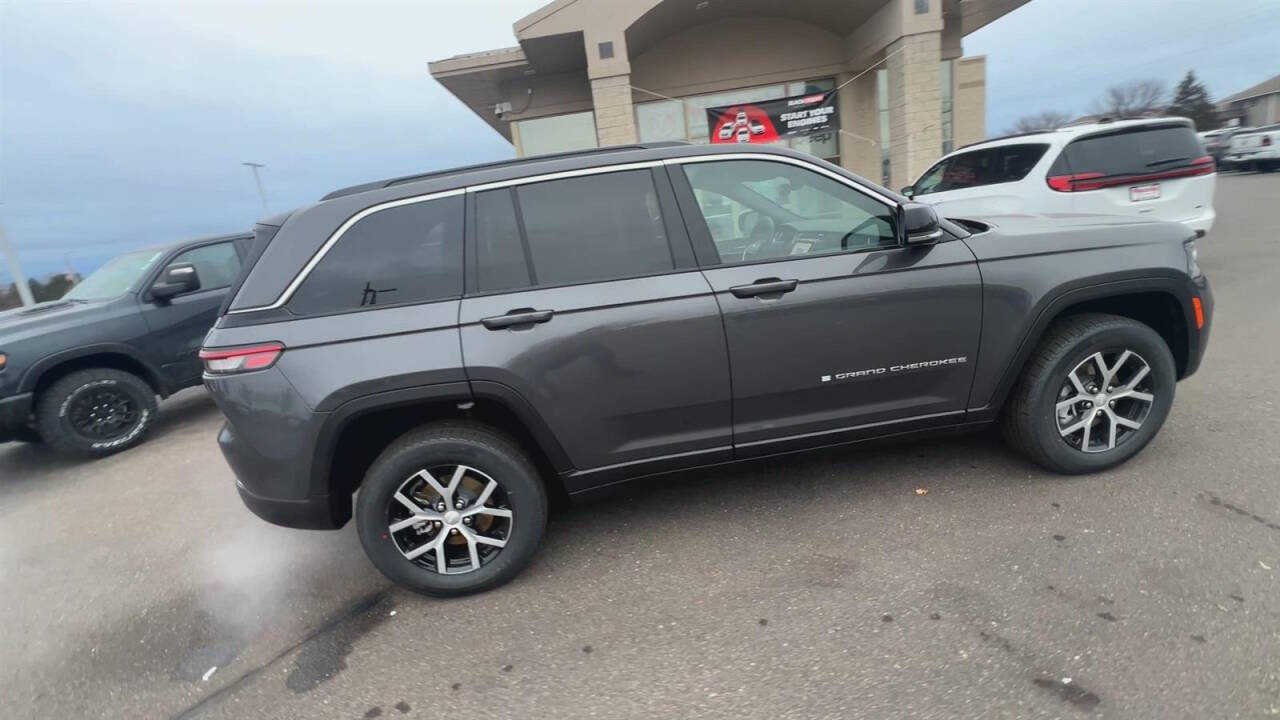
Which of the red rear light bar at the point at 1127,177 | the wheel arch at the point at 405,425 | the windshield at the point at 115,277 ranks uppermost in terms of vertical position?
the windshield at the point at 115,277

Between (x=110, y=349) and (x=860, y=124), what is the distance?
12.7 m

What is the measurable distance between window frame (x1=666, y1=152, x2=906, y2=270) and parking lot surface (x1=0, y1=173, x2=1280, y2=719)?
129cm

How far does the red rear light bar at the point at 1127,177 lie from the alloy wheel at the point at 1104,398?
13.0 ft

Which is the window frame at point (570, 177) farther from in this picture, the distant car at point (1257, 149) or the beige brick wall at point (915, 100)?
the distant car at point (1257, 149)

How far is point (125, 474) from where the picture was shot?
17.7ft

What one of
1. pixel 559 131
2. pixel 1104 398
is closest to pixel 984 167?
pixel 1104 398

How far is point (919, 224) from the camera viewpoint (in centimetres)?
304

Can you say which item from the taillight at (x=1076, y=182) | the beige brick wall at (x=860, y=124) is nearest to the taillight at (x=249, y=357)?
the taillight at (x=1076, y=182)

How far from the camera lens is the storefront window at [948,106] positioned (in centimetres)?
1395

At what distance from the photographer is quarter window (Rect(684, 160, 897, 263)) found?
3.18 metres

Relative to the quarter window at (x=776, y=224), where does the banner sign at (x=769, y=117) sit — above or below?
above

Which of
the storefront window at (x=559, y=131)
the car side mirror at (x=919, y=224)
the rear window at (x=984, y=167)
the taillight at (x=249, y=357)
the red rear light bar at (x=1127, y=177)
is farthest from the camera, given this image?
the storefront window at (x=559, y=131)

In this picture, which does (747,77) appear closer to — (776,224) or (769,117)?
(769,117)

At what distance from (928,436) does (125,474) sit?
19.2ft
